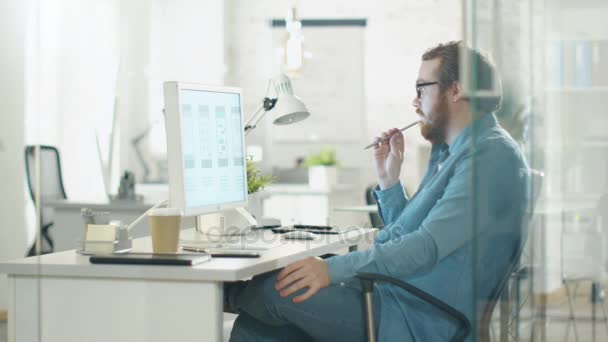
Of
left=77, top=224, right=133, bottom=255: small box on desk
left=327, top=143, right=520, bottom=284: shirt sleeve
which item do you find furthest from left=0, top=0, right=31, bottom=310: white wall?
left=327, top=143, right=520, bottom=284: shirt sleeve

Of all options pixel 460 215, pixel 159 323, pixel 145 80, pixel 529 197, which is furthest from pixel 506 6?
pixel 145 80

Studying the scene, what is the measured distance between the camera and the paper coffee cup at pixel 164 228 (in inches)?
83.3

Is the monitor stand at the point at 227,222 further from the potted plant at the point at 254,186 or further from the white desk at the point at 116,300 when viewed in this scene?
the white desk at the point at 116,300

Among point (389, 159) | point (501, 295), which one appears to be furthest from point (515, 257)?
point (389, 159)

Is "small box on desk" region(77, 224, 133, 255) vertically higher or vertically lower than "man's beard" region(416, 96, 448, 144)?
lower

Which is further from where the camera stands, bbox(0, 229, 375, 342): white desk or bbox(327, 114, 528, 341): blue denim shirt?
bbox(327, 114, 528, 341): blue denim shirt

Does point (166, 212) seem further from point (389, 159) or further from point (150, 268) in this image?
point (389, 159)

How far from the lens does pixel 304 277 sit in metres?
2.10

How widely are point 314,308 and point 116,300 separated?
50 centimetres

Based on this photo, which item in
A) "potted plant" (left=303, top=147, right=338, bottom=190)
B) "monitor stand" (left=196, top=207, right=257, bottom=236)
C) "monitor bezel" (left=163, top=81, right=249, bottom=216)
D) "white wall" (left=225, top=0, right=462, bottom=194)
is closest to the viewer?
"monitor bezel" (left=163, top=81, right=249, bottom=216)

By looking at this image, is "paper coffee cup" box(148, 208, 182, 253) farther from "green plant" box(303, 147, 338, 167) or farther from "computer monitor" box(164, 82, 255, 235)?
"green plant" box(303, 147, 338, 167)

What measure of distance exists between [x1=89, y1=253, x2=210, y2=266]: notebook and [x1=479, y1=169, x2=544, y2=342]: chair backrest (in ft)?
2.25

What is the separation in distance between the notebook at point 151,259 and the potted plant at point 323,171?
4.65 m

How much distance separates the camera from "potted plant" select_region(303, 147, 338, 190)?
667 centimetres
